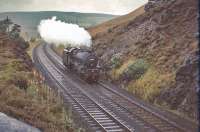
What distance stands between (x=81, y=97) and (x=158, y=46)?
1181 cm

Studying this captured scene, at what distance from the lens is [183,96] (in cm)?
2708

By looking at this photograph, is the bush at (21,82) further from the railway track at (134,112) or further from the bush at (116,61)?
the bush at (116,61)

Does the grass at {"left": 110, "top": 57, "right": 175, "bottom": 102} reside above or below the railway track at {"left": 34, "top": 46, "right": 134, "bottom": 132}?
above

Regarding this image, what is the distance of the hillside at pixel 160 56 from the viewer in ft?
90.6

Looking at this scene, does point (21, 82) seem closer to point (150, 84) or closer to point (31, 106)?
point (31, 106)

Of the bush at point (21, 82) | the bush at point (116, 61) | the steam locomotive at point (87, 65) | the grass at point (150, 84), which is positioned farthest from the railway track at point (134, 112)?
the bush at point (116, 61)

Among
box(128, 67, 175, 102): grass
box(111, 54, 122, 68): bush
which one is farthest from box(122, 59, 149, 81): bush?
box(111, 54, 122, 68): bush

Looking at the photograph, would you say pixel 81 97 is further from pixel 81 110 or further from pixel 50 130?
pixel 50 130

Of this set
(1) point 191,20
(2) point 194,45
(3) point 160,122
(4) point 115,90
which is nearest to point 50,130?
(3) point 160,122

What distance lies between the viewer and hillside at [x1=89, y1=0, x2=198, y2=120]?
2761cm

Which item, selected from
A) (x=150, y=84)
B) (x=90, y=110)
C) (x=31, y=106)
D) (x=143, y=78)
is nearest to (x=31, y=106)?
(x=31, y=106)

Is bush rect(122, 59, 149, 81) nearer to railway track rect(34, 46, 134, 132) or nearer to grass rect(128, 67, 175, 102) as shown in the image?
grass rect(128, 67, 175, 102)

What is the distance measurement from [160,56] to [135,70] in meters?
2.86

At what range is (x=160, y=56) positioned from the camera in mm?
36094
